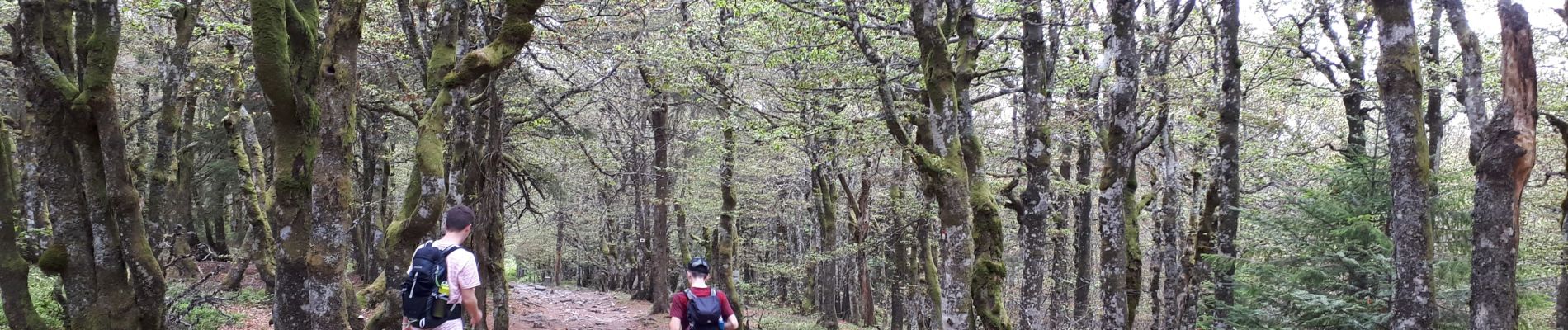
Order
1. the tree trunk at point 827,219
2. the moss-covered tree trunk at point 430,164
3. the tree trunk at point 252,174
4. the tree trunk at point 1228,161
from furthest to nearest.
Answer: the tree trunk at point 827,219 → the tree trunk at point 252,174 → the tree trunk at point 1228,161 → the moss-covered tree trunk at point 430,164

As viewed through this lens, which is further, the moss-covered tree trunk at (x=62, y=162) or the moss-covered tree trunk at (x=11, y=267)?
the moss-covered tree trunk at (x=11, y=267)

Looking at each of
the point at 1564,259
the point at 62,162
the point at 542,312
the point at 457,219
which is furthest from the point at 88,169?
the point at 1564,259

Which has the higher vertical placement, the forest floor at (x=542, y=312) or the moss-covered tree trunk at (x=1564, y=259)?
the moss-covered tree trunk at (x=1564, y=259)

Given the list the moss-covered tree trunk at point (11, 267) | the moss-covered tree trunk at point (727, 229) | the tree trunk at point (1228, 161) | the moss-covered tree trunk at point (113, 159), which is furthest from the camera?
the moss-covered tree trunk at point (727, 229)

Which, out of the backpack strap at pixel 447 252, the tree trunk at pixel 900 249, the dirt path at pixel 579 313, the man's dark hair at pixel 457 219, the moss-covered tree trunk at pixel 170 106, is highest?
the moss-covered tree trunk at pixel 170 106

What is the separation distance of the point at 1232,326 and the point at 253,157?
50.9 feet

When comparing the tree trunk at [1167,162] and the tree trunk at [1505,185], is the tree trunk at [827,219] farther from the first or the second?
the tree trunk at [1505,185]

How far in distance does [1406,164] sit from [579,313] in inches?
787

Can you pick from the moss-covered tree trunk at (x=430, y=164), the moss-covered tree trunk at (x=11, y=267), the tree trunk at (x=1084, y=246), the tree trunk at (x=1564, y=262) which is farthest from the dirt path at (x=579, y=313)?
the tree trunk at (x=1564, y=262)

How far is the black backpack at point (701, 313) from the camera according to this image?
21.4 ft

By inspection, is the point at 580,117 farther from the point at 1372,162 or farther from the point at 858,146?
the point at 1372,162

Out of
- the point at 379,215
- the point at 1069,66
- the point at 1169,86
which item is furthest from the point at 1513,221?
the point at 379,215

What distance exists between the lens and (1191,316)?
512 inches

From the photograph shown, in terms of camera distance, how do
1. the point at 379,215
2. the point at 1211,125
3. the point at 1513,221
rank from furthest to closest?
1. the point at 1211,125
2. the point at 379,215
3. the point at 1513,221
